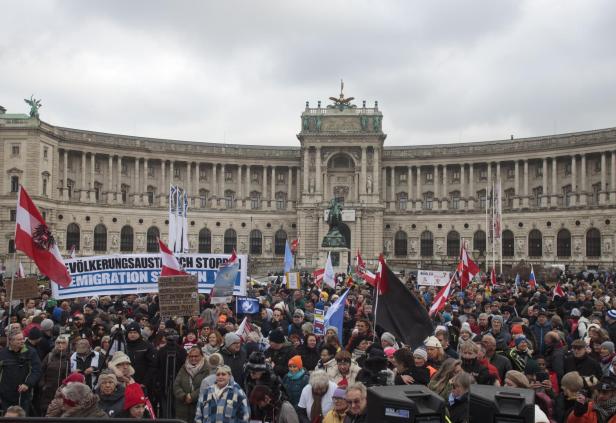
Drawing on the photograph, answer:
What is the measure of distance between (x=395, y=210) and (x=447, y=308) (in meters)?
62.3

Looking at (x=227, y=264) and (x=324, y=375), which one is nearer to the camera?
(x=324, y=375)

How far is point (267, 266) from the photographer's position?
7588cm

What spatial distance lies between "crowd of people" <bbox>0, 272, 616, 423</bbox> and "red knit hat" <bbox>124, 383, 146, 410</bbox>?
1cm

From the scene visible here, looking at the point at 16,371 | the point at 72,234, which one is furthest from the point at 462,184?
the point at 16,371

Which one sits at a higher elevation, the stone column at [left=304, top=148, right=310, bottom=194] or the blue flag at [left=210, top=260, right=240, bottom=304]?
the stone column at [left=304, top=148, right=310, bottom=194]

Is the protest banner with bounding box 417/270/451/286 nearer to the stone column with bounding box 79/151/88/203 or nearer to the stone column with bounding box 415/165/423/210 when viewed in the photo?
the stone column with bounding box 415/165/423/210

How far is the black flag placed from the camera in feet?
43.1

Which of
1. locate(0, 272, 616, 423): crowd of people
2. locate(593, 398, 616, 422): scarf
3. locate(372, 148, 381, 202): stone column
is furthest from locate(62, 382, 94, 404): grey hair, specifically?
locate(372, 148, 381, 202): stone column

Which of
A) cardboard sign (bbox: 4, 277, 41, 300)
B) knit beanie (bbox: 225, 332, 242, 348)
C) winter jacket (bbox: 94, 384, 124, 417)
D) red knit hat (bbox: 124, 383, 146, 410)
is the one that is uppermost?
cardboard sign (bbox: 4, 277, 41, 300)

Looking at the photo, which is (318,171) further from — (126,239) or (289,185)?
(126,239)

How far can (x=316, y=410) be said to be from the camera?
8.80 m

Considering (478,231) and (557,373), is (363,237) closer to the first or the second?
(478,231)

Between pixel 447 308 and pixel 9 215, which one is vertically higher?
pixel 9 215

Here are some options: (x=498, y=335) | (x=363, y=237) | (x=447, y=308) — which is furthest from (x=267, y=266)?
(x=498, y=335)
